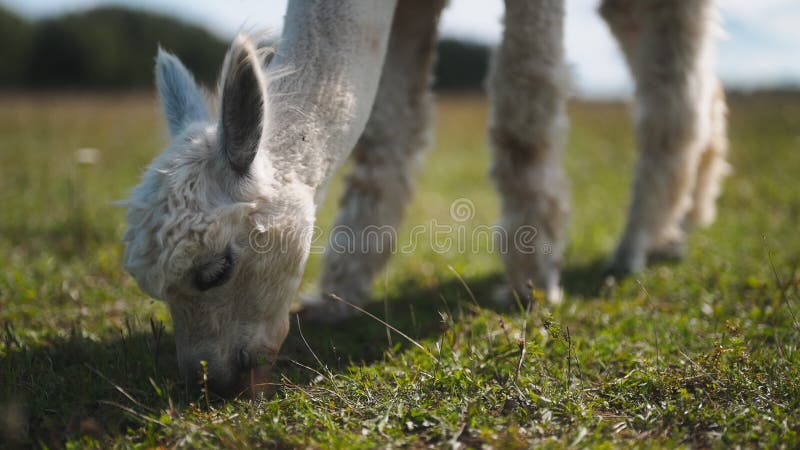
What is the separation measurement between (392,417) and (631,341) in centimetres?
→ 136

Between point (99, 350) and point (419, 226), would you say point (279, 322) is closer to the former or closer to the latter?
point (99, 350)

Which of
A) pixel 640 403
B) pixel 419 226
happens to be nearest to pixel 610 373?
pixel 640 403

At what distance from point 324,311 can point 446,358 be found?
104 cm

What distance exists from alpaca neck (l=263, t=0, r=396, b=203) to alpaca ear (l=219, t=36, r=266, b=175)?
0.65ft

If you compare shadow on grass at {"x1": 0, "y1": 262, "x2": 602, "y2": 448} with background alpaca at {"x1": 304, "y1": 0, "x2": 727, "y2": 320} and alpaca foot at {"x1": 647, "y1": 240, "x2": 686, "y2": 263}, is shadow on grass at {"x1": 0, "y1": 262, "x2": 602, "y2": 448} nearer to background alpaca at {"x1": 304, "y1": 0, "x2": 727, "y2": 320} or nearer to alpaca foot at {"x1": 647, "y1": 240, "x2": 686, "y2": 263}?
background alpaca at {"x1": 304, "y1": 0, "x2": 727, "y2": 320}

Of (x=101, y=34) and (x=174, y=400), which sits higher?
(x=101, y=34)

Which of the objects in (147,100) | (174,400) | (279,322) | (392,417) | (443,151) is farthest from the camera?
(147,100)

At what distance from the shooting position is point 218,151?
2305 mm

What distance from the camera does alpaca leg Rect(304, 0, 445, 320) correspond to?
12.1ft

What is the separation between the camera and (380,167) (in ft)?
12.2

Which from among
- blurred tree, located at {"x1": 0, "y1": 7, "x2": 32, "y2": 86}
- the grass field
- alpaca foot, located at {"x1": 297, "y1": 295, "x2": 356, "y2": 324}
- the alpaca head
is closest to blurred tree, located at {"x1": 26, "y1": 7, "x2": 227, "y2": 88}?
blurred tree, located at {"x1": 0, "y1": 7, "x2": 32, "y2": 86}

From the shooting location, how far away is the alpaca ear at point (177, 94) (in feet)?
8.84

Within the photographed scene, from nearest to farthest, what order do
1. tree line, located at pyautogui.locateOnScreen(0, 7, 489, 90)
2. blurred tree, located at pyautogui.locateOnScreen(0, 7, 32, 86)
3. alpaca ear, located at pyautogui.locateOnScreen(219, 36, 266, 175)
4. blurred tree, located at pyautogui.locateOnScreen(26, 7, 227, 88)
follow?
alpaca ear, located at pyautogui.locateOnScreen(219, 36, 266, 175), blurred tree, located at pyautogui.locateOnScreen(0, 7, 32, 86), tree line, located at pyautogui.locateOnScreen(0, 7, 489, 90), blurred tree, located at pyautogui.locateOnScreen(26, 7, 227, 88)

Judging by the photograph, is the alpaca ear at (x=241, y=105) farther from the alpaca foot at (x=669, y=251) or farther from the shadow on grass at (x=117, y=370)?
the alpaca foot at (x=669, y=251)
